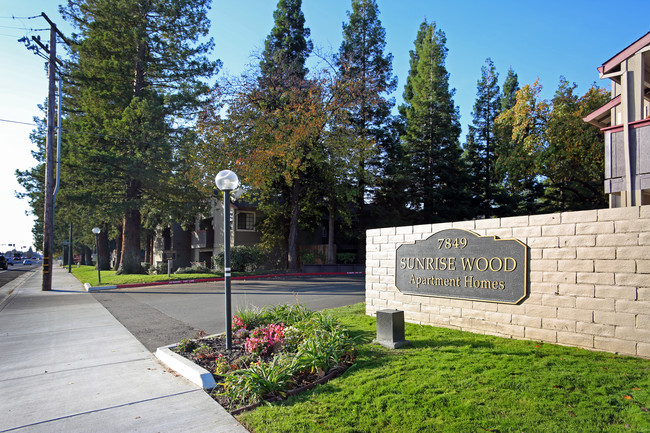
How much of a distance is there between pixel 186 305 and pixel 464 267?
348 inches

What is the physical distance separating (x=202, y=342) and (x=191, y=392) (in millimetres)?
2106

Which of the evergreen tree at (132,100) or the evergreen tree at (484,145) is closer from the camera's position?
the evergreen tree at (132,100)

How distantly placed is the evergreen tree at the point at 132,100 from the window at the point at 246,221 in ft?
20.8

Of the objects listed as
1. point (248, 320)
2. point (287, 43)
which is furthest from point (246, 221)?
point (248, 320)

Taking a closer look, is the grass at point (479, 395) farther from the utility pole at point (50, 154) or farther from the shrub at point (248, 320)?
the utility pole at point (50, 154)

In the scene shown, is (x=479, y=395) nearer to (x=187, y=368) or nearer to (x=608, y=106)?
(x=187, y=368)

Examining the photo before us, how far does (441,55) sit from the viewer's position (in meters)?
35.1

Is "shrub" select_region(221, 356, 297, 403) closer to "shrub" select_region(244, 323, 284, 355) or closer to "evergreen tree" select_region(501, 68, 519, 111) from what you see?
"shrub" select_region(244, 323, 284, 355)

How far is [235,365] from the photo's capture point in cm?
575

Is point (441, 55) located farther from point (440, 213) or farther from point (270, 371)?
point (270, 371)

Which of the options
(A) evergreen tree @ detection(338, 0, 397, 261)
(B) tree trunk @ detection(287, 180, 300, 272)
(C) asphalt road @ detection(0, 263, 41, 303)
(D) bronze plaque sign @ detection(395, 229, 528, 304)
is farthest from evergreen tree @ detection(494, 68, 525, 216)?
(C) asphalt road @ detection(0, 263, 41, 303)

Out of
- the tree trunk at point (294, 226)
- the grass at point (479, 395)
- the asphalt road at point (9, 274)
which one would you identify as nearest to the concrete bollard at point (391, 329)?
the grass at point (479, 395)

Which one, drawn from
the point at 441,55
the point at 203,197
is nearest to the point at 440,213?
the point at 441,55

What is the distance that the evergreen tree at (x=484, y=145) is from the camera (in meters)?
33.9
